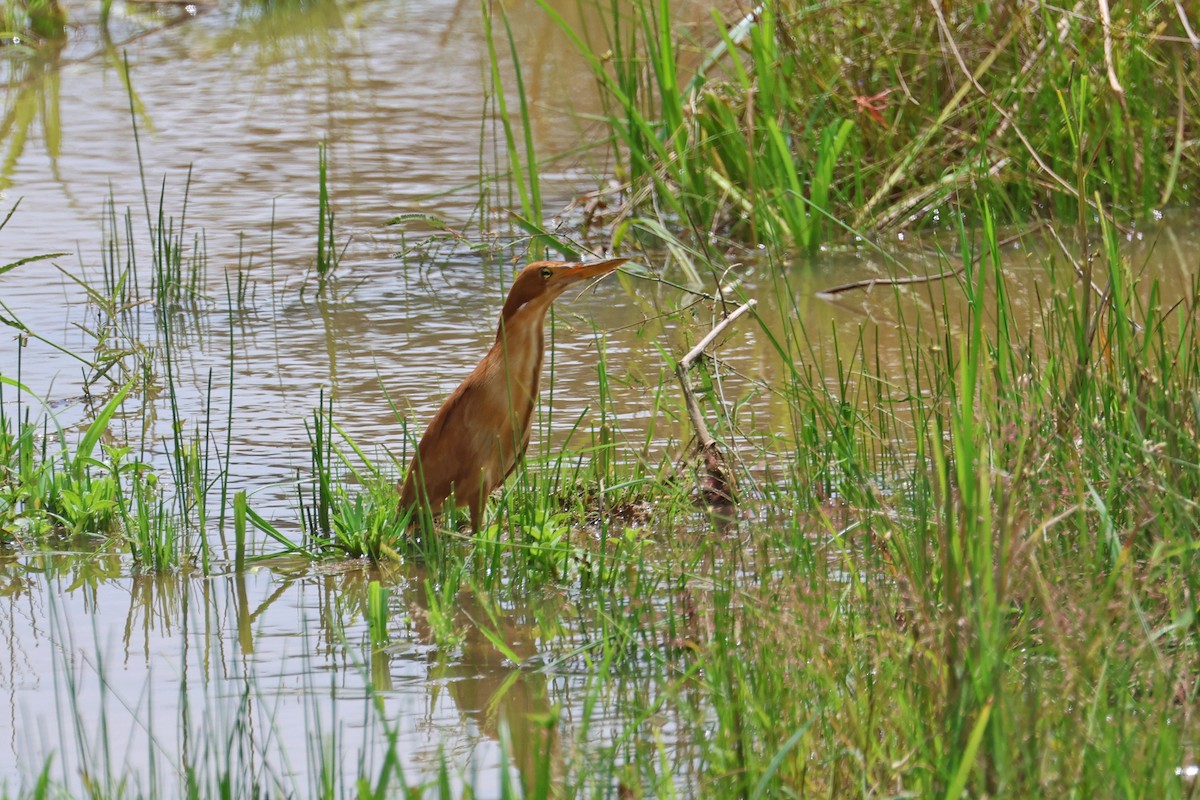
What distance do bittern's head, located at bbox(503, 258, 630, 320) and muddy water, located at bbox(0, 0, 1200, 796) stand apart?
Result: 0.57ft

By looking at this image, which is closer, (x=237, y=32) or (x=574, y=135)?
(x=574, y=135)

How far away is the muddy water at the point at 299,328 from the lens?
120 inches

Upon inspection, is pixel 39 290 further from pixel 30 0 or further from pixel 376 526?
pixel 30 0

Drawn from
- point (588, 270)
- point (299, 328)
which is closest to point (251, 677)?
point (588, 270)

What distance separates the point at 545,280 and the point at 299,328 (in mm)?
2076

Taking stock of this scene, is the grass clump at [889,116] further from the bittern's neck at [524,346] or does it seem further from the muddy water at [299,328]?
the bittern's neck at [524,346]

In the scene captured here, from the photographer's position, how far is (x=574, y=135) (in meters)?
8.51

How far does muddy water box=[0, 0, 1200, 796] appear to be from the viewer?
3.04 metres

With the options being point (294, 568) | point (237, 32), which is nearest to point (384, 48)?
point (237, 32)

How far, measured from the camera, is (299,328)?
237 inches

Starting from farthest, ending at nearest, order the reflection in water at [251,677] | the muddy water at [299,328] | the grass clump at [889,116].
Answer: the grass clump at [889,116] < the muddy water at [299,328] < the reflection in water at [251,677]

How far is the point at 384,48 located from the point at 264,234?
3.73 meters

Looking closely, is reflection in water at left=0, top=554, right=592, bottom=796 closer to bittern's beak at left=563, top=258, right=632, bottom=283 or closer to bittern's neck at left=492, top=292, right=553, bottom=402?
bittern's neck at left=492, top=292, right=553, bottom=402

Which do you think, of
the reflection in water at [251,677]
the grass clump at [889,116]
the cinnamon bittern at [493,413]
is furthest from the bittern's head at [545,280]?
the grass clump at [889,116]
